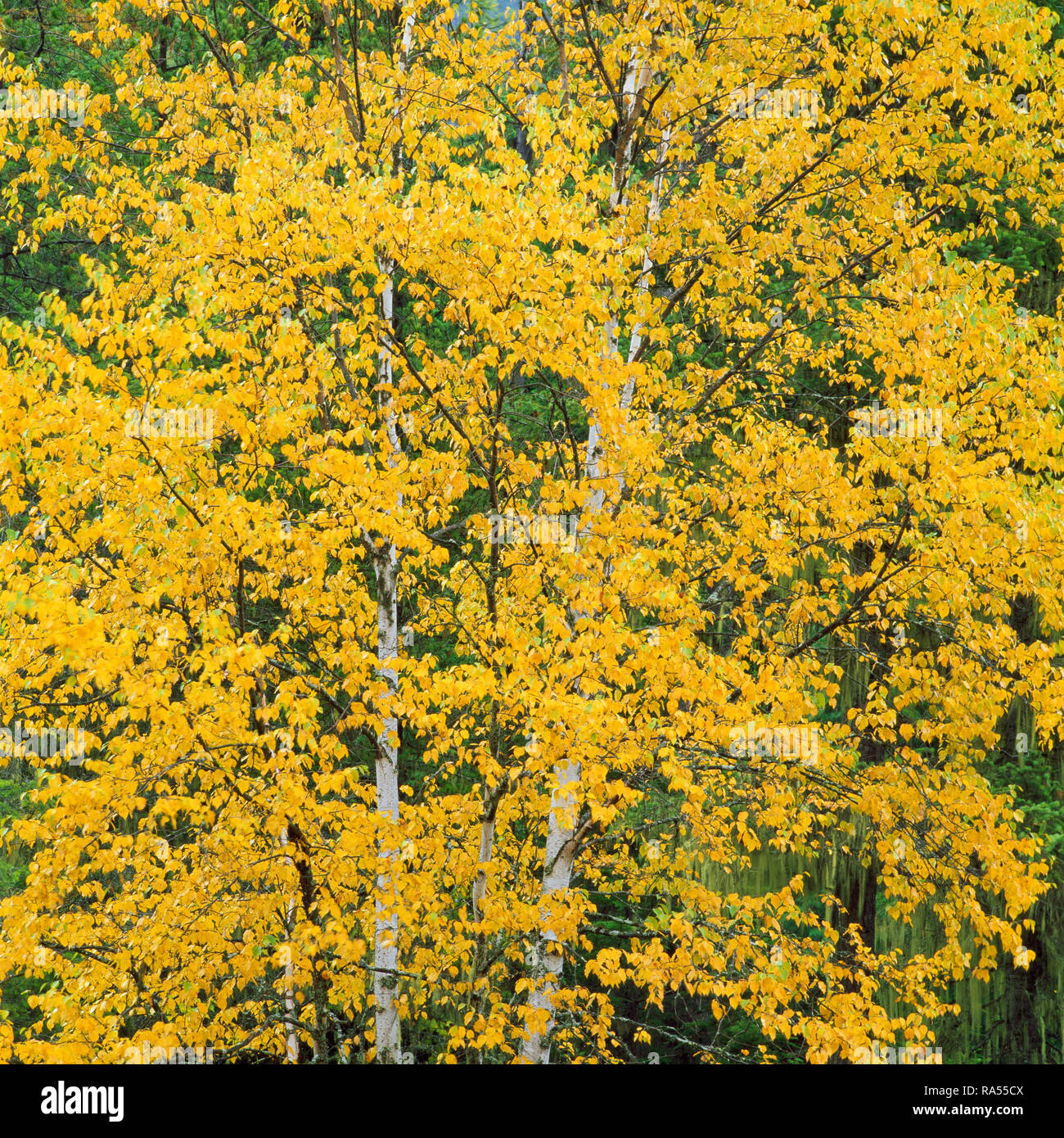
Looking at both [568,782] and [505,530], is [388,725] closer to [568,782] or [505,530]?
[568,782]

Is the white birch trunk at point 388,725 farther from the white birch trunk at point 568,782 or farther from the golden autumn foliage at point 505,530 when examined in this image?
the white birch trunk at point 568,782

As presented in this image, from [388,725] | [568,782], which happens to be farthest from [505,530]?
[388,725]

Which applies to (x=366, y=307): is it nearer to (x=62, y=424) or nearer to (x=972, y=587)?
(x=62, y=424)

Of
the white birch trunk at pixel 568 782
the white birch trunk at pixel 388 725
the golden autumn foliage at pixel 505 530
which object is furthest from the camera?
the white birch trunk at pixel 388 725

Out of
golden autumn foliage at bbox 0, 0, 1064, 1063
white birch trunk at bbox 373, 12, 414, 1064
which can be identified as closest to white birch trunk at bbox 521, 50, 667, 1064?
golden autumn foliage at bbox 0, 0, 1064, 1063

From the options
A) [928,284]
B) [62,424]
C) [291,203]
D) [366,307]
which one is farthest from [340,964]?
[928,284]

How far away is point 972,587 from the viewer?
286 inches

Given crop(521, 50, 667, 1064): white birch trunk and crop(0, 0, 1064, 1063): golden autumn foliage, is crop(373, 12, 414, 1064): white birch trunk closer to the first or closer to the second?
crop(0, 0, 1064, 1063): golden autumn foliage

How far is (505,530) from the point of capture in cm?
622

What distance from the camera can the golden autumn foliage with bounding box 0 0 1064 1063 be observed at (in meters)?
5.44

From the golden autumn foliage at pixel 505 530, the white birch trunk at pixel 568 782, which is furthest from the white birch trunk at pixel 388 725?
the white birch trunk at pixel 568 782

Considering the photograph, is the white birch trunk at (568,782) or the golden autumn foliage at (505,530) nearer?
the golden autumn foliage at (505,530)

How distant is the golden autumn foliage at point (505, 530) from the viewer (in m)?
5.44

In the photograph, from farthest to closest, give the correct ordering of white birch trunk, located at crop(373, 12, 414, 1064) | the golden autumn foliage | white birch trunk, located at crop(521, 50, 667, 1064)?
white birch trunk, located at crop(373, 12, 414, 1064) < white birch trunk, located at crop(521, 50, 667, 1064) < the golden autumn foliage
